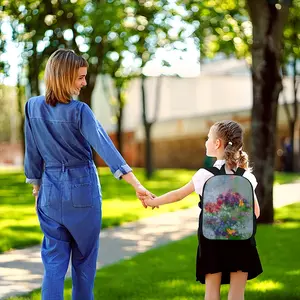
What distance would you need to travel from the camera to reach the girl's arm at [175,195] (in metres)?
4.29

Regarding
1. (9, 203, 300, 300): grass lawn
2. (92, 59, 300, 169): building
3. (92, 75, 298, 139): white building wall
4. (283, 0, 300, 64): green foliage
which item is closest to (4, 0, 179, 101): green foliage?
(283, 0, 300, 64): green foliage

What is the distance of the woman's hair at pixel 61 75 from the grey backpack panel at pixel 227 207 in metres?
1.01

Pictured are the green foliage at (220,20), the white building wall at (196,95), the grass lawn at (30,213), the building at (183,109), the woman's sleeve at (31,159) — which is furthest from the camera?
the white building wall at (196,95)

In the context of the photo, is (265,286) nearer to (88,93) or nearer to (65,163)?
(65,163)

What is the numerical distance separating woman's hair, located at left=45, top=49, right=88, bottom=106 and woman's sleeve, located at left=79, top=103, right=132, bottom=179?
0.47ft

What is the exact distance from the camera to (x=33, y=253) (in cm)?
858

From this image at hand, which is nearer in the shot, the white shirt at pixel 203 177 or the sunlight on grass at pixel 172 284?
the white shirt at pixel 203 177

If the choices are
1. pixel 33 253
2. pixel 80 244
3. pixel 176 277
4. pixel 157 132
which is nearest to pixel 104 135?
pixel 80 244

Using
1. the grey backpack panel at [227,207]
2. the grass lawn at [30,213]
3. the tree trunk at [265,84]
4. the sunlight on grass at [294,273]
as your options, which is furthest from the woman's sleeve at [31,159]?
the tree trunk at [265,84]

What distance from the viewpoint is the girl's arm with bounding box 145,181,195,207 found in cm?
429

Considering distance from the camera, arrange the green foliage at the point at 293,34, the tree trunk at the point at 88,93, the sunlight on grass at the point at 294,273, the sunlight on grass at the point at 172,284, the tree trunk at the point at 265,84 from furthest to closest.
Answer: the tree trunk at the point at 88,93 → the green foliage at the point at 293,34 → the tree trunk at the point at 265,84 → the sunlight on grass at the point at 294,273 → the sunlight on grass at the point at 172,284

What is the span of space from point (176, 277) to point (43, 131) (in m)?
3.02

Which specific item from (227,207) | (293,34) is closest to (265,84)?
(227,207)

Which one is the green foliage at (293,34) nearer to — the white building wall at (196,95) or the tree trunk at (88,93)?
the tree trunk at (88,93)
